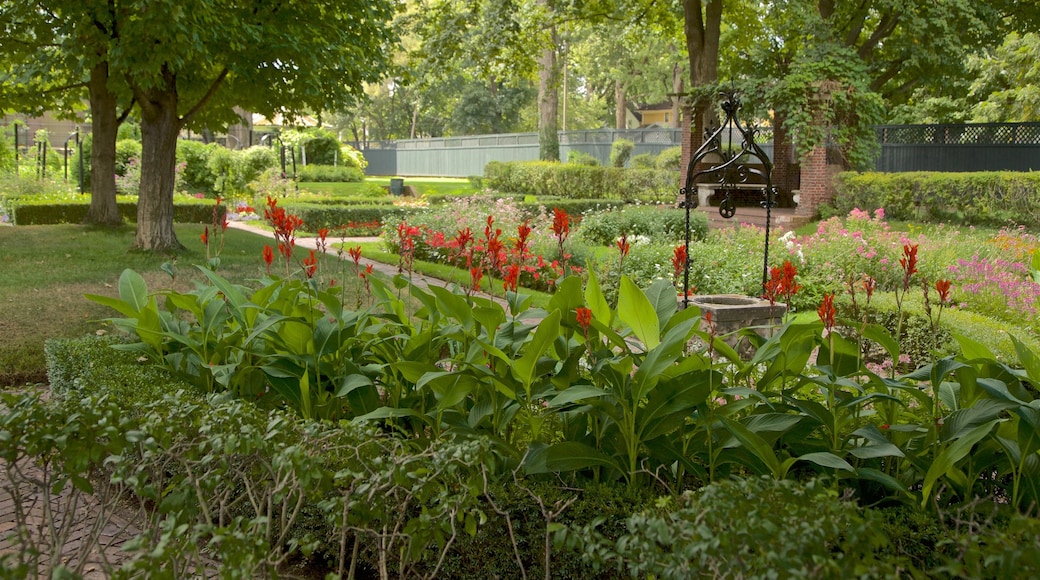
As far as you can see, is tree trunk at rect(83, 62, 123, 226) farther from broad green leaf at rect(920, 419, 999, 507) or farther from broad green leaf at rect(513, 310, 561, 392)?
broad green leaf at rect(920, 419, 999, 507)

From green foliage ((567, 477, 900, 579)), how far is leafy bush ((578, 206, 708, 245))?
36.8 ft

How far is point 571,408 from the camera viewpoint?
3082 mm

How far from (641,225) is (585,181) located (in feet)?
38.6

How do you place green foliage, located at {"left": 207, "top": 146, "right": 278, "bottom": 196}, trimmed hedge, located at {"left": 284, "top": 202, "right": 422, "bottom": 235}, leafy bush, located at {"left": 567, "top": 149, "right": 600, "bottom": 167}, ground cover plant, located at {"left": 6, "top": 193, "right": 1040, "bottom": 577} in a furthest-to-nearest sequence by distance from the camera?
leafy bush, located at {"left": 567, "top": 149, "right": 600, "bottom": 167} → green foliage, located at {"left": 207, "top": 146, "right": 278, "bottom": 196} → trimmed hedge, located at {"left": 284, "top": 202, "right": 422, "bottom": 235} → ground cover plant, located at {"left": 6, "top": 193, "right": 1040, "bottom": 577}

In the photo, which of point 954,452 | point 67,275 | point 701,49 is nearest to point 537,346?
point 954,452

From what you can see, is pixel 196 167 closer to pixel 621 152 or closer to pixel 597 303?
pixel 621 152

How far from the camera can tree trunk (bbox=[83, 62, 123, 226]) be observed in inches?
473

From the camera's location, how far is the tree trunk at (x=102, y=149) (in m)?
12.0

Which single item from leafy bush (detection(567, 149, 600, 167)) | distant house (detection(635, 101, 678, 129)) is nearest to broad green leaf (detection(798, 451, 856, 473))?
leafy bush (detection(567, 149, 600, 167))

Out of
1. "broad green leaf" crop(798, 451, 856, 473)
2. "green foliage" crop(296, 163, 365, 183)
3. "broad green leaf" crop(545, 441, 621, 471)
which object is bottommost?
Result: "broad green leaf" crop(545, 441, 621, 471)

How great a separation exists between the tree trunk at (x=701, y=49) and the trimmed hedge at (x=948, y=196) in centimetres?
341

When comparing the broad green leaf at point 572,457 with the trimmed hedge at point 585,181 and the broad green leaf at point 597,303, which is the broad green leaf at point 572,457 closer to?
the broad green leaf at point 597,303

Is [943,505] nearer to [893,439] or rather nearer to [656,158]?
[893,439]

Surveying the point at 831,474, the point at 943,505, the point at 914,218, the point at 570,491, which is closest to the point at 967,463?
the point at 943,505
